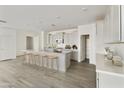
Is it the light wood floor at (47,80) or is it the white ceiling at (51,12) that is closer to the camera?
the light wood floor at (47,80)

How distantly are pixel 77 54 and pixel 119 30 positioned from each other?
5.73 metres

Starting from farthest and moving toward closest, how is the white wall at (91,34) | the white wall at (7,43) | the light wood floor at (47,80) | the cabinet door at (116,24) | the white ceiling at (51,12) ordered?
1. the white wall at (7,43)
2. the white wall at (91,34)
3. the white ceiling at (51,12)
4. the light wood floor at (47,80)
5. the cabinet door at (116,24)

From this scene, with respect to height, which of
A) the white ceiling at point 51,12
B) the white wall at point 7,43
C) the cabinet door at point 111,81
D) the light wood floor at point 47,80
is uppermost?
the white ceiling at point 51,12

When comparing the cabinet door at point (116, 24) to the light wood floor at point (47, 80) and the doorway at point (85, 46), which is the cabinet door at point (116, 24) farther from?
the doorway at point (85, 46)

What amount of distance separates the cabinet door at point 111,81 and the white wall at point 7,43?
7.18 metres

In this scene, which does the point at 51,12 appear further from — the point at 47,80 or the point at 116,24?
the point at 116,24

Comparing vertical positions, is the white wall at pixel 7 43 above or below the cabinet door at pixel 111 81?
above

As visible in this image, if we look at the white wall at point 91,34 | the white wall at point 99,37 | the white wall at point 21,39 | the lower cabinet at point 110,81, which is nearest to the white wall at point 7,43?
the white wall at point 21,39

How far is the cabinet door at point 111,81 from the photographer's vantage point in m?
1.54

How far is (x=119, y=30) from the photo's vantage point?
4.26ft

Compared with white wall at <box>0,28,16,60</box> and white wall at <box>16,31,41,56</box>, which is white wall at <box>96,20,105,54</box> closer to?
white wall at <box>16,31,41,56</box>
